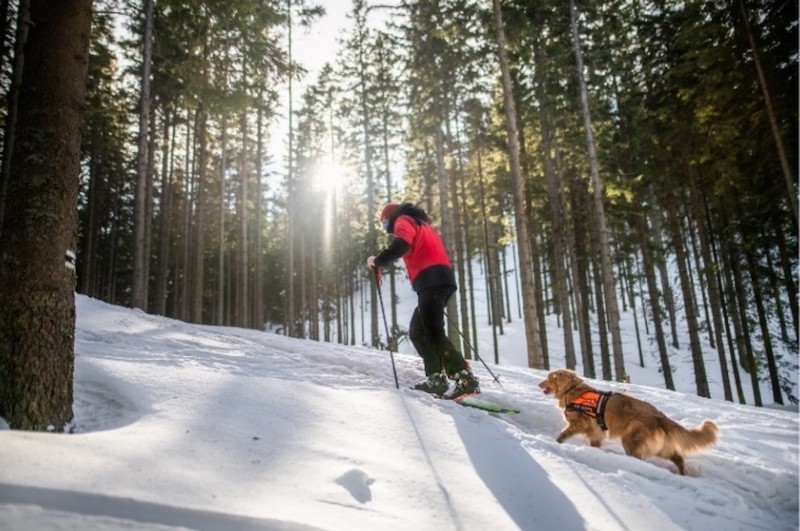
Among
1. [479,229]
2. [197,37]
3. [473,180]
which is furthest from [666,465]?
[479,229]

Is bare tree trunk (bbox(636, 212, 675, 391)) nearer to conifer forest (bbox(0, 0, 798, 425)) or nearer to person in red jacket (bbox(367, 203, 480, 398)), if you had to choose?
conifer forest (bbox(0, 0, 798, 425))

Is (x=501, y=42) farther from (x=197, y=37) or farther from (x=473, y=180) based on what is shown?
(x=473, y=180)

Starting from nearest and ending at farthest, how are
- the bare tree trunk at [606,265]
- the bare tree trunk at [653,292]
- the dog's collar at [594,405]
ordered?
the dog's collar at [594,405] → the bare tree trunk at [606,265] → the bare tree trunk at [653,292]

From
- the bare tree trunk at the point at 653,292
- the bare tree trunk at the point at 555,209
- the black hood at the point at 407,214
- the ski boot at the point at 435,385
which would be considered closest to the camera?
the ski boot at the point at 435,385

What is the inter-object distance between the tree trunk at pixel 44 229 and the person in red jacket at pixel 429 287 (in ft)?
9.53

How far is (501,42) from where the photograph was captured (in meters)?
11.6

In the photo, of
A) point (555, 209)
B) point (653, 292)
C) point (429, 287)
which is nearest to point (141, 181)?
point (429, 287)

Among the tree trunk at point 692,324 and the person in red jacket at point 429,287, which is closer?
the person in red jacket at point 429,287

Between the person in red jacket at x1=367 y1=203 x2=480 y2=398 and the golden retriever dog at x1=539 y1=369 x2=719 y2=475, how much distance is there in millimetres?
1120

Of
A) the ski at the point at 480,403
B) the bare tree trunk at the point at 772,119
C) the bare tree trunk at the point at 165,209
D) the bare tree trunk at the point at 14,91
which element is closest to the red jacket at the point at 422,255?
the ski at the point at 480,403

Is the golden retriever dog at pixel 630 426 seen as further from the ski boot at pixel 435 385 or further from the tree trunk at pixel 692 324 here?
the tree trunk at pixel 692 324

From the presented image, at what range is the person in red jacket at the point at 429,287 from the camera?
4.98 metres

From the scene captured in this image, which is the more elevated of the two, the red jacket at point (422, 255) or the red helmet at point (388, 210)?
the red helmet at point (388, 210)

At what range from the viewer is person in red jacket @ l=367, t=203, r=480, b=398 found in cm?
498
